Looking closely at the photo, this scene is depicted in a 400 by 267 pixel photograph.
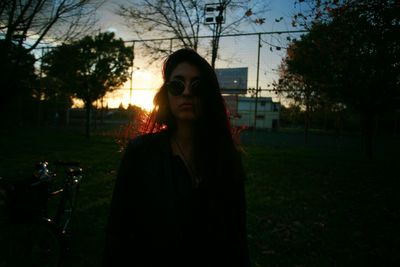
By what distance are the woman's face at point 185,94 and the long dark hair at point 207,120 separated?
3cm

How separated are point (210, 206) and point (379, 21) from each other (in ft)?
19.0

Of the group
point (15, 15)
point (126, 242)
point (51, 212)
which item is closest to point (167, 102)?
point (126, 242)

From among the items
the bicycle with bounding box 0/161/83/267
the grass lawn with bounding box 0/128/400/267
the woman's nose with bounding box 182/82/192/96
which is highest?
the woman's nose with bounding box 182/82/192/96

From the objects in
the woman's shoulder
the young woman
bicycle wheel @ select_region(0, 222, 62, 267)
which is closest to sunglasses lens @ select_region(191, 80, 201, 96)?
the young woman

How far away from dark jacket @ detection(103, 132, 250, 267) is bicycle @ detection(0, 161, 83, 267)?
7.20 ft

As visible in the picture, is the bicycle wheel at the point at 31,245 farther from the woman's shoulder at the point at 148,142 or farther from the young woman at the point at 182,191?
the woman's shoulder at the point at 148,142

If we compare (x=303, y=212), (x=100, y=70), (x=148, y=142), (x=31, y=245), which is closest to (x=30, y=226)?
(x=31, y=245)

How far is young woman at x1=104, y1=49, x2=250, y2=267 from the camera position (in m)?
1.59

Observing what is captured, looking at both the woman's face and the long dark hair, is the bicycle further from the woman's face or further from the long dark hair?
the woman's face

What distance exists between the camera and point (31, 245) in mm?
3701

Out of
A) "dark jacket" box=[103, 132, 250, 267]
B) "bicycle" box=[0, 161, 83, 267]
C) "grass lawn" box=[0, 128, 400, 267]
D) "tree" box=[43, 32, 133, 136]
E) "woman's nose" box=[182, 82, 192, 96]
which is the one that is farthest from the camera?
"tree" box=[43, 32, 133, 136]

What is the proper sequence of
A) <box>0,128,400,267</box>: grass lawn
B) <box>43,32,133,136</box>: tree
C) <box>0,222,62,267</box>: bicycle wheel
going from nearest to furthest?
<box>0,222,62,267</box>: bicycle wheel, <box>0,128,400,267</box>: grass lawn, <box>43,32,133,136</box>: tree

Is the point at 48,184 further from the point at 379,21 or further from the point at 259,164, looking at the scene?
the point at 259,164

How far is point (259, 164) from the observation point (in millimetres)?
12336
